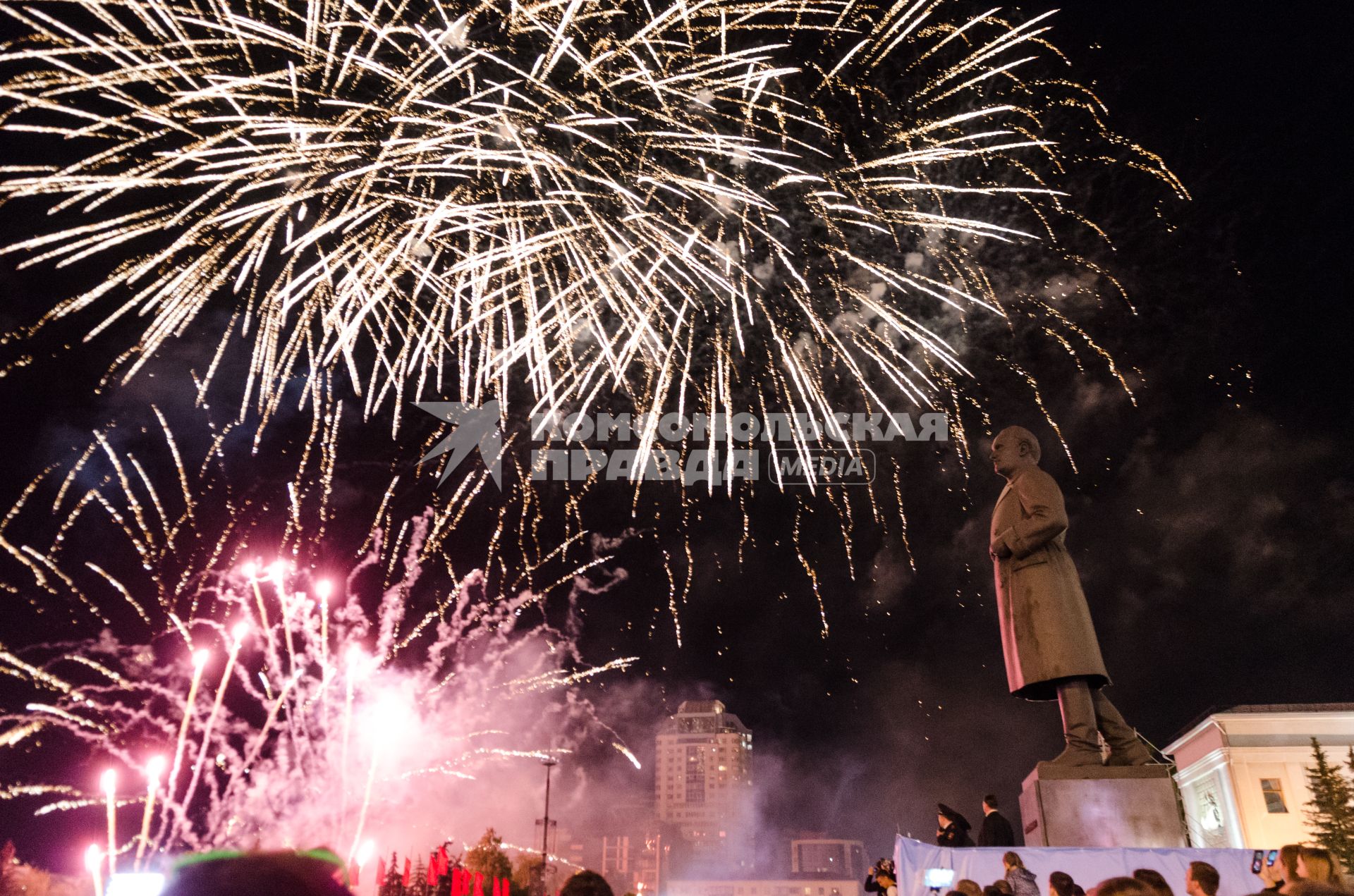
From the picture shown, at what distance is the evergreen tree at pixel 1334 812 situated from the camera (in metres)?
28.7

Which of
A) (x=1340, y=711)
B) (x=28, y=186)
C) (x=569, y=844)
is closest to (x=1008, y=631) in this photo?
(x=28, y=186)

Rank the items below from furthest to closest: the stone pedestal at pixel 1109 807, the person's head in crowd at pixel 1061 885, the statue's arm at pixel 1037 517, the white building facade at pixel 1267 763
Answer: the white building facade at pixel 1267 763
the statue's arm at pixel 1037 517
the stone pedestal at pixel 1109 807
the person's head in crowd at pixel 1061 885

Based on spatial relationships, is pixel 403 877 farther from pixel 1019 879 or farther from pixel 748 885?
pixel 748 885

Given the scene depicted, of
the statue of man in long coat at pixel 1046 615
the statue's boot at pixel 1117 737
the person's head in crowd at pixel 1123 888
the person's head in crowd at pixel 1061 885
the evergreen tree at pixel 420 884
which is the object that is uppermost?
the statue of man in long coat at pixel 1046 615

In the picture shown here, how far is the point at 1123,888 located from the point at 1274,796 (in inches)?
1743

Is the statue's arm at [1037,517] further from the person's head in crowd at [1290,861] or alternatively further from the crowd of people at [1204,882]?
the person's head in crowd at [1290,861]

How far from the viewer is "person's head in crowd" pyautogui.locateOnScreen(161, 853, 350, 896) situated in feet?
5.63

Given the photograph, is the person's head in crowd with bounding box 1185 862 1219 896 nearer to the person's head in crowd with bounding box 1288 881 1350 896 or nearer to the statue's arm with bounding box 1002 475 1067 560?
the person's head in crowd with bounding box 1288 881 1350 896

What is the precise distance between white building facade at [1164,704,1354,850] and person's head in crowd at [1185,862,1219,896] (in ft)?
129

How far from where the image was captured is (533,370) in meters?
14.0

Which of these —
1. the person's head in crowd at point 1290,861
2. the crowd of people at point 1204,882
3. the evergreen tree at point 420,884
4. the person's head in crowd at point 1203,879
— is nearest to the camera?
the crowd of people at point 1204,882

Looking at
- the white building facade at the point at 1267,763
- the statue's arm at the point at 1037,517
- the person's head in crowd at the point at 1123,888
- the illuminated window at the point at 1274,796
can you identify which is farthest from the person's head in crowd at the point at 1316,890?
the illuminated window at the point at 1274,796

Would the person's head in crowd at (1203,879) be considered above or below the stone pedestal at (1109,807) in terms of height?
below

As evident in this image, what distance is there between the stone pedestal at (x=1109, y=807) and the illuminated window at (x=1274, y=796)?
129 feet
